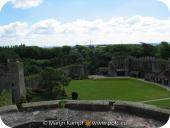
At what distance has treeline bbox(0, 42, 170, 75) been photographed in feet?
27.4

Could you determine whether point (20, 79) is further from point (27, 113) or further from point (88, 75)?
point (27, 113)

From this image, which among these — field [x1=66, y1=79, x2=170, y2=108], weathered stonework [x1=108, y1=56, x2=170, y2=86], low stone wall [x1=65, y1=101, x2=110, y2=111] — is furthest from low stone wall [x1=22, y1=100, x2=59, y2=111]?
field [x1=66, y1=79, x2=170, y2=108]

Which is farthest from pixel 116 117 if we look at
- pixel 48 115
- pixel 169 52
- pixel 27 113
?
pixel 169 52

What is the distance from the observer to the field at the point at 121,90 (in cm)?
873

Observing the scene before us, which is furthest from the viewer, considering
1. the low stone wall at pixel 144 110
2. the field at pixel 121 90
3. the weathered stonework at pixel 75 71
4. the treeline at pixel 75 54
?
the weathered stonework at pixel 75 71

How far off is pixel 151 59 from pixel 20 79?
447 cm

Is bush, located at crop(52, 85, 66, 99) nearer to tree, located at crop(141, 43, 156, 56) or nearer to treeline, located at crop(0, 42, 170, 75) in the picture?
treeline, located at crop(0, 42, 170, 75)

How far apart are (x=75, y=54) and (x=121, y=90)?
2.95m

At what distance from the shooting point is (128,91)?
9375 millimetres

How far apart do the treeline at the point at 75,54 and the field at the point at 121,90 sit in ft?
1.81

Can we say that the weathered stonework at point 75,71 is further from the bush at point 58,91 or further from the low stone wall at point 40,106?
the low stone wall at point 40,106

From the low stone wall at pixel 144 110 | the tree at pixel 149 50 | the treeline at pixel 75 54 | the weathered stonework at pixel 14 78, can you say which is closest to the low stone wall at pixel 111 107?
the low stone wall at pixel 144 110

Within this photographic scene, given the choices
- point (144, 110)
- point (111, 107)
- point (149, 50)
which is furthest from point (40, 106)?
point (149, 50)

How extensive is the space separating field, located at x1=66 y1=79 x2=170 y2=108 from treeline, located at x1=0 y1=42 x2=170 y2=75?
55cm
